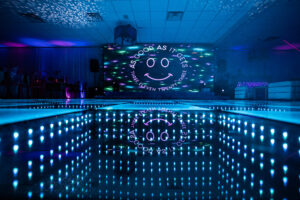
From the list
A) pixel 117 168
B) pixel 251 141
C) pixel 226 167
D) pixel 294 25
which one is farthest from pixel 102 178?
pixel 294 25

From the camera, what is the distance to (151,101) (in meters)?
4.92

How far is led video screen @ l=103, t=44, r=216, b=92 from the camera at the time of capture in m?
10.4

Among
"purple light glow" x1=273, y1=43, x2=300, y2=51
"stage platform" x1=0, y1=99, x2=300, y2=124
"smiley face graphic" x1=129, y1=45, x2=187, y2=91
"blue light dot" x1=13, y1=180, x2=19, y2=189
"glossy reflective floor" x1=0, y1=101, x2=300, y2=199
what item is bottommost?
"stage platform" x1=0, y1=99, x2=300, y2=124

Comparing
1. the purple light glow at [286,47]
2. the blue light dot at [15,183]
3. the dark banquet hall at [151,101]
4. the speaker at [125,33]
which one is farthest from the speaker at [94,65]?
the blue light dot at [15,183]

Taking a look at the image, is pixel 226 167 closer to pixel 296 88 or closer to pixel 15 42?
pixel 296 88

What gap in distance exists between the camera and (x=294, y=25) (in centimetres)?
745

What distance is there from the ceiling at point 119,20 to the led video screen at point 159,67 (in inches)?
24.2

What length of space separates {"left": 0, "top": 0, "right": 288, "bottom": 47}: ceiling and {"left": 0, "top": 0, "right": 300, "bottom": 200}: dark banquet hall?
0.20ft

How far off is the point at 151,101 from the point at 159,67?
18.9ft

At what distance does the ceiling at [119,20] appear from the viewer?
19.1 feet

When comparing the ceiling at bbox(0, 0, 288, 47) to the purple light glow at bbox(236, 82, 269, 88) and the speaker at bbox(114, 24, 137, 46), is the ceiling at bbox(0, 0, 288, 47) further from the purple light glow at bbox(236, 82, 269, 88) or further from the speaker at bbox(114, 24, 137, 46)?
the purple light glow at bbox(236, 82, 269, 88)

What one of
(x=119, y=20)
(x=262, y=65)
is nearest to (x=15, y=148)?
(x=119, y=20)

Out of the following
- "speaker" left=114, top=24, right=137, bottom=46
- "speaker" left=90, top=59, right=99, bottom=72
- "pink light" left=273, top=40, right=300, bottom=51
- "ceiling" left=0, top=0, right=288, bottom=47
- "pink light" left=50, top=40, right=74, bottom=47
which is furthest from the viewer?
"speaker" left=90, top=59, right=99, bottom=72

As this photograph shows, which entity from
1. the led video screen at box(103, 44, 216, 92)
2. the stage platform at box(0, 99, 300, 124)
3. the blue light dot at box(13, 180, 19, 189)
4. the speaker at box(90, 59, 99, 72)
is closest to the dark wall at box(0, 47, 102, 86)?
the speaker at box(90, 59, 99, 72)
